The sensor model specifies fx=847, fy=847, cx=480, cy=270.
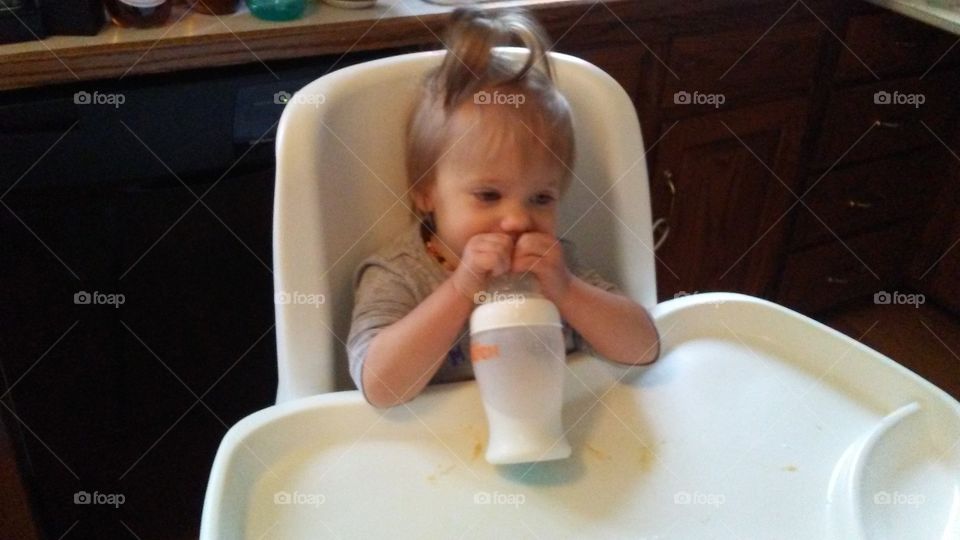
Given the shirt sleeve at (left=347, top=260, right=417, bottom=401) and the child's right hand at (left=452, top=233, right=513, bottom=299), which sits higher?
the child's right hand at (left=452, top=233, right=513, bottom=299)

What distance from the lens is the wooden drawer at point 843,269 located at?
1.79m

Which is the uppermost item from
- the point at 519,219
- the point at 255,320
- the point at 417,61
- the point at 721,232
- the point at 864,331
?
the point at 417,61

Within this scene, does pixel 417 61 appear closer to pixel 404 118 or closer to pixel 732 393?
pixel 404 118

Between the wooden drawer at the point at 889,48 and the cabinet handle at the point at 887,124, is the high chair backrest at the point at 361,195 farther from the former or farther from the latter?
the cabinet handle at the point at 887,124

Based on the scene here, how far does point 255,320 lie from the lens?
1202 mm

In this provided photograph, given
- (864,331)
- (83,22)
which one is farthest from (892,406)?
(864,331)

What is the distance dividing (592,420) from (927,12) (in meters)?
1.00

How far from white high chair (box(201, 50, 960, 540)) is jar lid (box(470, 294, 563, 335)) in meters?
0.12

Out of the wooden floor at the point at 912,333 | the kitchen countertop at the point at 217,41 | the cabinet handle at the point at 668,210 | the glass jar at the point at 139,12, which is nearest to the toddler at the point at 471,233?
the kitchen countertop at the point at 217,41

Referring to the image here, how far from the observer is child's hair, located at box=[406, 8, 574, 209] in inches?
29.9

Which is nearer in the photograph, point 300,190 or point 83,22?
point 300,190

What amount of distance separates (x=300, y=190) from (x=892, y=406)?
55cm

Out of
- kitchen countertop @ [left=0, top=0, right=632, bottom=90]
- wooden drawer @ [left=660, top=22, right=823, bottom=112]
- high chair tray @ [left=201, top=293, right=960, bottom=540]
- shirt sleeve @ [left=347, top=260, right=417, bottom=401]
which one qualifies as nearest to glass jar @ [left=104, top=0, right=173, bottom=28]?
kitchen countertop @ [left=0, top=0, right=632, bottom=90]

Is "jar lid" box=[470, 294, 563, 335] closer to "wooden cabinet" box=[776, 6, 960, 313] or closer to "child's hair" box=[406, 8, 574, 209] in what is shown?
"child's hair" box=[406, 8, 574, 209]
